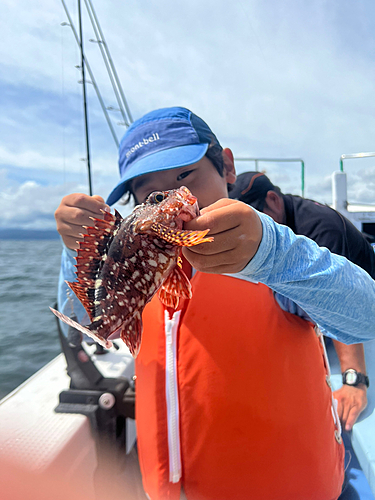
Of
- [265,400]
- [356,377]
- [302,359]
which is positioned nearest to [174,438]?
[265,400]

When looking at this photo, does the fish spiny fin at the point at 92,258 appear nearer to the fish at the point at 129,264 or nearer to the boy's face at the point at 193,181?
the fish at the point at 129,264

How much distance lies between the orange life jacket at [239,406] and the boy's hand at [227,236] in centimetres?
78

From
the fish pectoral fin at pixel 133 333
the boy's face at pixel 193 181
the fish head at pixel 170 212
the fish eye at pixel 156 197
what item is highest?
the boy's face at pixel 193 181

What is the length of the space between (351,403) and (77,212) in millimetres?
2730

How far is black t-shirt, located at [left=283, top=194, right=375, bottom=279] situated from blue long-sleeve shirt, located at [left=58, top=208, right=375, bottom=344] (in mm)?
910

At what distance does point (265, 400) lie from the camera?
6.11 feet

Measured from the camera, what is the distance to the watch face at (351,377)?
258cm

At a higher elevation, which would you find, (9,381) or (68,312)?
(68,312)

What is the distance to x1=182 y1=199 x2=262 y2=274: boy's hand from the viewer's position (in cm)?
124

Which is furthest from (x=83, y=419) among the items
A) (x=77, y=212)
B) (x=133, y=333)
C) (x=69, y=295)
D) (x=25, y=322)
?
(x=25, y=322)

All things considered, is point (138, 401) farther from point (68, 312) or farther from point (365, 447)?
point (365, 447)

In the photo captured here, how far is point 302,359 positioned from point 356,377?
102 cm

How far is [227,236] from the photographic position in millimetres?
1269

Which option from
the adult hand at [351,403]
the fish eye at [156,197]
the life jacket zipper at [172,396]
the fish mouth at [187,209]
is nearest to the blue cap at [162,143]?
the fish eye at [156,197]
